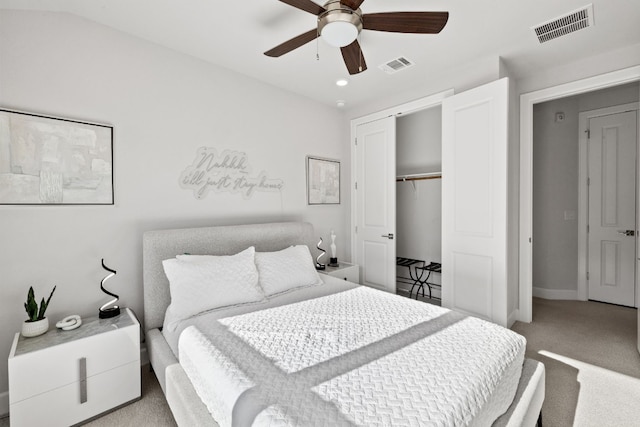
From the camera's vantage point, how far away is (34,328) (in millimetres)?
1746

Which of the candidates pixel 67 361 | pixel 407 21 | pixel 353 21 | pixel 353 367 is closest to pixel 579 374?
pixel 353 367

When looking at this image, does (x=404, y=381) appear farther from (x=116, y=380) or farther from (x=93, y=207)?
(x=93, y=207)

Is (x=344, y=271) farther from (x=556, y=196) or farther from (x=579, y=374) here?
(x=556, y=196)

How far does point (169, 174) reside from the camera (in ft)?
8.20

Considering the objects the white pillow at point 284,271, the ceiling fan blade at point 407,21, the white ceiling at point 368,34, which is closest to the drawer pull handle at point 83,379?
the white pillow at point 284,271

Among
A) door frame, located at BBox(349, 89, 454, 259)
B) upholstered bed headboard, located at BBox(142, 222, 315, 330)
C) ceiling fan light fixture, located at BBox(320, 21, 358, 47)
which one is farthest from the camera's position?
door frame, located at BBox(349, 89, 454, 259)

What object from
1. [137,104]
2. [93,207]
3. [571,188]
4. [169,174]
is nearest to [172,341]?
[93,207]

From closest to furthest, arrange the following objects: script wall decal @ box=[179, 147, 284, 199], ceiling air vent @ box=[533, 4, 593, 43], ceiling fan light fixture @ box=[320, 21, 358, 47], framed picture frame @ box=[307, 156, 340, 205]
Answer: ceiling fan light fixture @ box=[320, 21, 358, 47], ceiling air vent @ box=[533, 4, 593, 43], script wall decal @ box=[179, 147, 284, 199], framed picture frame @ box=[307, 156, 340, 205]

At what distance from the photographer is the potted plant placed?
1.73 metres

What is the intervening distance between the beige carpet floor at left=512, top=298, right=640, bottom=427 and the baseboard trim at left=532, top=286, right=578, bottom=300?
0.84 ft

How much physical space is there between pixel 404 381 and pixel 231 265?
5.06ft

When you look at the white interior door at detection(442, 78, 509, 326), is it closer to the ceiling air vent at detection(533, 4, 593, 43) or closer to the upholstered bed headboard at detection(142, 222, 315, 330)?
the ceiling air vent at detection(533, 4, 593, 43)

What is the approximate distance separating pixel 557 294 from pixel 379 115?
3.52 m

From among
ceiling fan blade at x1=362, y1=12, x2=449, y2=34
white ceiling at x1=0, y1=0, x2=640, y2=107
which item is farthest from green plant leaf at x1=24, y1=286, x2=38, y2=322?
ceiling fan blade at x1=362, y1=12, x2=449, y2=34
